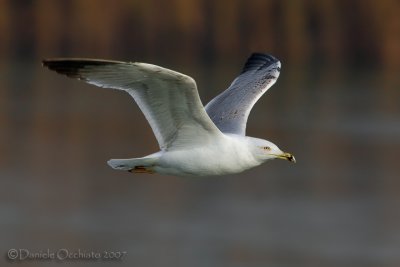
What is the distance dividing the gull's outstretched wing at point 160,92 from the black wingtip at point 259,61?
7.48ft

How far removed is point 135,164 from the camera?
812cm

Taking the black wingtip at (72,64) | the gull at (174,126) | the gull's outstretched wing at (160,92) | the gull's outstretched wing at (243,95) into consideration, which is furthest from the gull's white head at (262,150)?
the black wingtip at (72,64)

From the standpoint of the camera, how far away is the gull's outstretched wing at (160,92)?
7.34 meters

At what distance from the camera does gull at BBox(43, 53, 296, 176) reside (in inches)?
291

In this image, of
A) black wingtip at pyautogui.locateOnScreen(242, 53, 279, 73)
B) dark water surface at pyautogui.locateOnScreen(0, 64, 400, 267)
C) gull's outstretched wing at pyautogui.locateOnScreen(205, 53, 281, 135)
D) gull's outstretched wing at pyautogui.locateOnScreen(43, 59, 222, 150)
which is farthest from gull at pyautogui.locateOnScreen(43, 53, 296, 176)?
dark water surface at pyautogui.locateOnScreen(0, 64, 400, 267)

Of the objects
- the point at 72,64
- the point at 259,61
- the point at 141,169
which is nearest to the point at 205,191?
the point at 259,61

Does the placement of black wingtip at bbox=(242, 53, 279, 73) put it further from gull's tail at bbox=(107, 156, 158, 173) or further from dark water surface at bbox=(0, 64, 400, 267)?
dark water surface at bbox=(0, 64, 400, 267)

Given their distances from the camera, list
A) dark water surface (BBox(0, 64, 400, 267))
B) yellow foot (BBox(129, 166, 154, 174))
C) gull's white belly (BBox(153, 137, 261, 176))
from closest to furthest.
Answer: gull's white belly (BBox(153, 137, 261, 176)), yellow foot (BBox(129, 166, 154, 174)), dark water surface (BBox(0, 64, 400, 267))

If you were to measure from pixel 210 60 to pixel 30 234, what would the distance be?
17.0 m

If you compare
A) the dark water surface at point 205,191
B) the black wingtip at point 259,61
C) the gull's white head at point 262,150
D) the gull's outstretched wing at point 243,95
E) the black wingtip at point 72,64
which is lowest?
the dark water surface at point 205,191

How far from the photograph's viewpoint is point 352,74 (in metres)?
31.1

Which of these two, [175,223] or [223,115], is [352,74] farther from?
[223,115]

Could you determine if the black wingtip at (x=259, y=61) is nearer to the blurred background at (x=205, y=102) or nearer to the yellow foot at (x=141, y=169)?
the yellow foot at (x=141, y=169)

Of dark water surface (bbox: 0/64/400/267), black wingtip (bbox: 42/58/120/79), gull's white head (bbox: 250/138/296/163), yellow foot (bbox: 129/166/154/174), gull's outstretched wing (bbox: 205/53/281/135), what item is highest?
black wingtip (bbox: 42/58/120/79)
